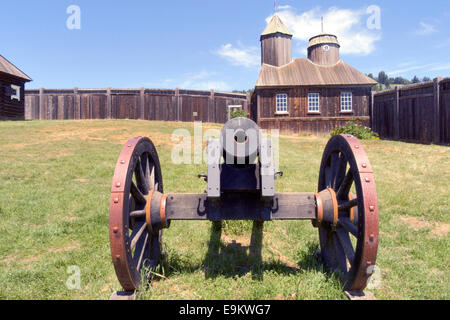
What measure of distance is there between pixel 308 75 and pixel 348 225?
18.4 meters

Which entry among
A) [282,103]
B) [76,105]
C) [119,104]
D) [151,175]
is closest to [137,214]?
[151,175]

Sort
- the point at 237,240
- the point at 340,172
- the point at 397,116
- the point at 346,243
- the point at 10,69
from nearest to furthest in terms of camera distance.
Answer: 1. the point at 346,243
2. the point at 340,172
3. the point at 237,240
4. the point at 397,116
5. the point at 10,69

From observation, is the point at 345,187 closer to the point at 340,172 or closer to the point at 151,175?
the point at 340,172

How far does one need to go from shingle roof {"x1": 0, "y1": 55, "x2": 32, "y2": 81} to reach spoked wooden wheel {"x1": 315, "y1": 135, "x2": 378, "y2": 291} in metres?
20.9

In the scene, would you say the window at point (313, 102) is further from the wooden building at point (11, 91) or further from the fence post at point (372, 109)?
the wooden building at point (11, 91)

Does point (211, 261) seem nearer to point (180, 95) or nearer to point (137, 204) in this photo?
point (137, 204)

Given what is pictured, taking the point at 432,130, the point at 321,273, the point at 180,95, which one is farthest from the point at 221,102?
the point at 321,273

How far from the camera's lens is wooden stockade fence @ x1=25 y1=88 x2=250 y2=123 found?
66.0ft

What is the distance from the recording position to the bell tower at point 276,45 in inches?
794

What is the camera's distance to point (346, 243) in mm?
2588

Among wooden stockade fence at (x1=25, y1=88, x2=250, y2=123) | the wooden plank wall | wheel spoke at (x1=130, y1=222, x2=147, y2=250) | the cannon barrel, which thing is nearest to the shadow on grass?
wheel spoke at (x1=130, y1=222, x2=147, y2=250)

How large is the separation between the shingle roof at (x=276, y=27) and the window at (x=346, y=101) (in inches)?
233

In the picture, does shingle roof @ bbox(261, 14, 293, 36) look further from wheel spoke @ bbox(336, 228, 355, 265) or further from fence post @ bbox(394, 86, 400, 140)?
wheel spoke @ bbox(336, 228, 355, 265)

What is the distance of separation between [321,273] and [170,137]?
1103 cm
